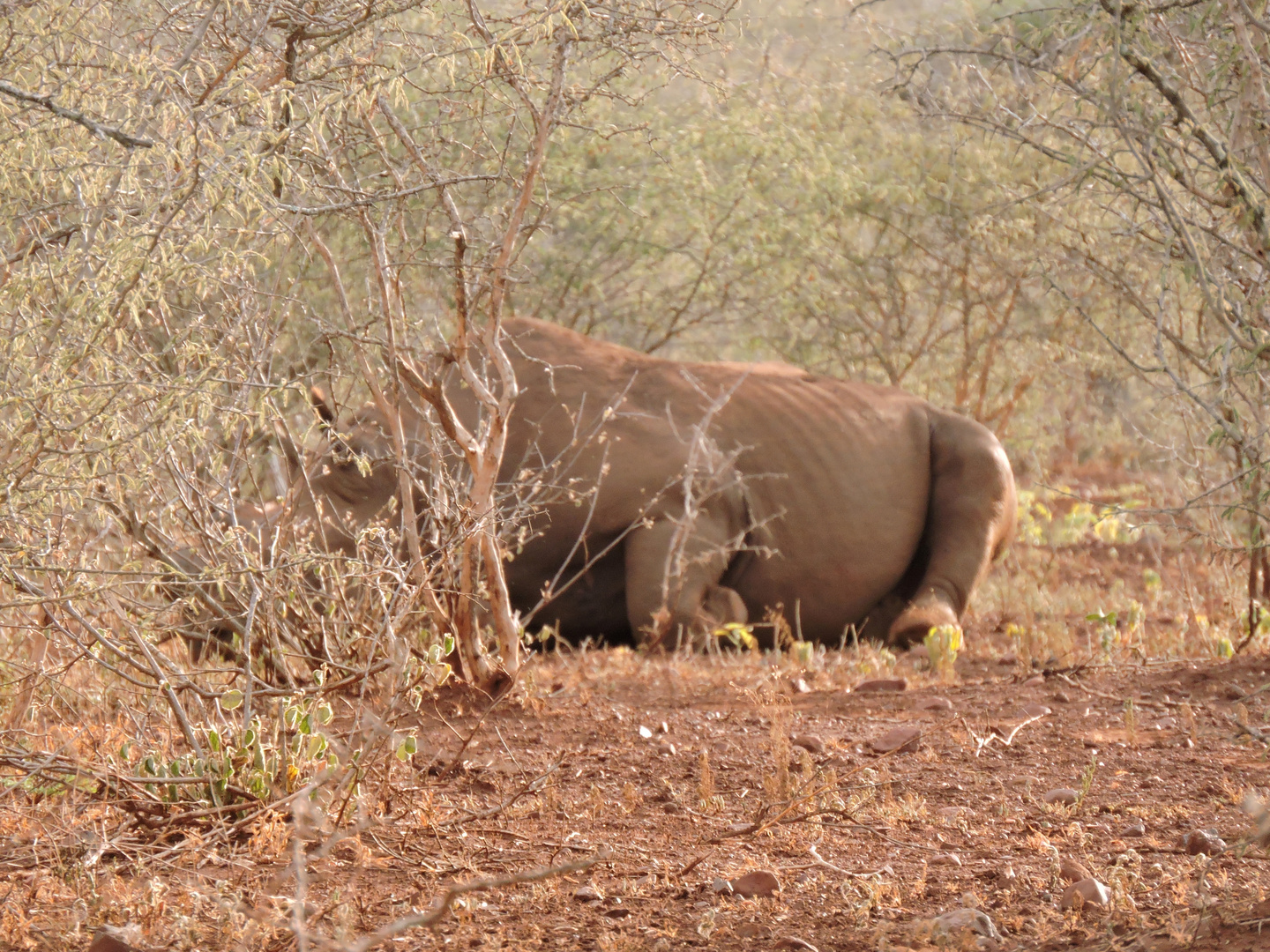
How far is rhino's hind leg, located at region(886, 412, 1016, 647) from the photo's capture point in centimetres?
671

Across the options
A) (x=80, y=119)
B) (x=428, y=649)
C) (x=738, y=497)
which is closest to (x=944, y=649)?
(x=738, y=497)

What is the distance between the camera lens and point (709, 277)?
9383 mm

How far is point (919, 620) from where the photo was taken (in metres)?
6.45

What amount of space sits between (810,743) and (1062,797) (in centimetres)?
77

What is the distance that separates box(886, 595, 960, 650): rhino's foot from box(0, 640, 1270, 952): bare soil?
68.1 inches

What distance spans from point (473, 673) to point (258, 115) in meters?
1.74

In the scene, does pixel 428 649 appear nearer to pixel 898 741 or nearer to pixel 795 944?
pixel 898 741

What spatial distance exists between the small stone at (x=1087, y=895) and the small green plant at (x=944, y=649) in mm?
2587

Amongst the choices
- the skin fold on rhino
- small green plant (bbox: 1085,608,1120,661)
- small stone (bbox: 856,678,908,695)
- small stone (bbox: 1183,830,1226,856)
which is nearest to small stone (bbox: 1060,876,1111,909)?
small stone (bbox: 1183,830,1226,856)

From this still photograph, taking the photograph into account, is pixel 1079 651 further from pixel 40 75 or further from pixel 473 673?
pixel 40 75

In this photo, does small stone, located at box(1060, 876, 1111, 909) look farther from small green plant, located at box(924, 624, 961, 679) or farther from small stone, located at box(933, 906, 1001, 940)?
small green plant, located at box(924, 624, 961, 679)

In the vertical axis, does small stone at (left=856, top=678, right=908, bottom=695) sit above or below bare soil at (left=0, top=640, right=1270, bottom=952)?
below

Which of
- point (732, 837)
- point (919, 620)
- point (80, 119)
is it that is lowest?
point (919, 620)

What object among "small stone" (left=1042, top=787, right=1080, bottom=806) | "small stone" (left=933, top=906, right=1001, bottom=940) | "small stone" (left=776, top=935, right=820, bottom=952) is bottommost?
"small stone" (left=1042, top=787, right=1080, bottom=806)
